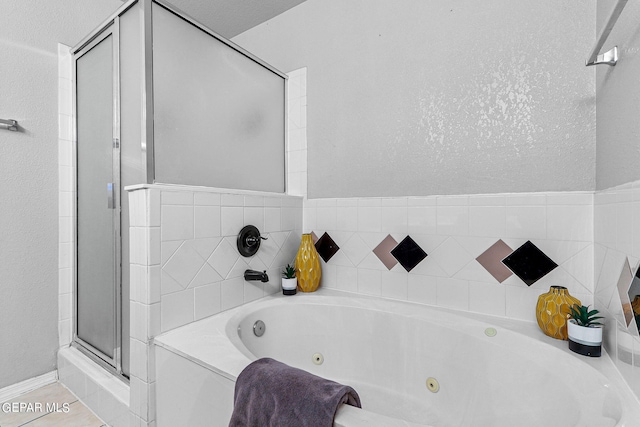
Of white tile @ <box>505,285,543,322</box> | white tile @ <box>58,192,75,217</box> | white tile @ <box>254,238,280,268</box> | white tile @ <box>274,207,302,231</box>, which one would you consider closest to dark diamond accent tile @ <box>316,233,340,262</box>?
white tile @ <box>274,207,302,231</box>

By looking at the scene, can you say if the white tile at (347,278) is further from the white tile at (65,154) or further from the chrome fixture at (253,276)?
the white tile at (65,154)

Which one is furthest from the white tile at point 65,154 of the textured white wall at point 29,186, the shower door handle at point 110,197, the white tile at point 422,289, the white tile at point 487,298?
Result: the white tile at point 487,298

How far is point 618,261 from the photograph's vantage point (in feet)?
2.77

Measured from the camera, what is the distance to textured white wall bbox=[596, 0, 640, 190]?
74cm

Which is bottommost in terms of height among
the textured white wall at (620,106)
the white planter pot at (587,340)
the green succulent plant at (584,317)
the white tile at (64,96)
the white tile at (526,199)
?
the white planter pot at (587,340)

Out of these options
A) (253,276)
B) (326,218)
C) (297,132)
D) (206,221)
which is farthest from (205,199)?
(297,132)

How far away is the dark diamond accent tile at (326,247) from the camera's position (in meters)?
1.75

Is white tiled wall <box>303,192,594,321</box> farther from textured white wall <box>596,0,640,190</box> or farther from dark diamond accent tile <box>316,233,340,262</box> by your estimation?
textured white wall <box>596,0,640,190</box>

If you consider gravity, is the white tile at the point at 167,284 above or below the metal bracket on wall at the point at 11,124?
below

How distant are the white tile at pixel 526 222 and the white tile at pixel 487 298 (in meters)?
0.24

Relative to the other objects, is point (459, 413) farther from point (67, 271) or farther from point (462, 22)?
point (67, 271)

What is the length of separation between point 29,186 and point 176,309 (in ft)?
3.91

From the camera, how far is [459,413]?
1.12m

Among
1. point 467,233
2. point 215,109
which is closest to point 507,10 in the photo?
point 467,233
